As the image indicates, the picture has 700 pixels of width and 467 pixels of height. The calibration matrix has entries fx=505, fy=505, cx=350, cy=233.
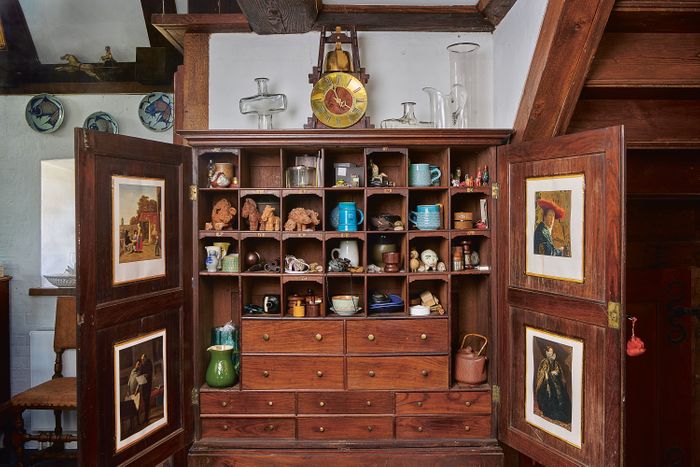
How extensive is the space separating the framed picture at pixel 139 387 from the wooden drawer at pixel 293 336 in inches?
19.1

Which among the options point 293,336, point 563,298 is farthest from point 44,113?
point 563,298

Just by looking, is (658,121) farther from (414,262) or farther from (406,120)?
(414,262)

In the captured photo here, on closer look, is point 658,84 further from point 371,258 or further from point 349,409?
point 349,409

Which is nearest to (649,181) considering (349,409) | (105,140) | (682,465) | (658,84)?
(658,84)

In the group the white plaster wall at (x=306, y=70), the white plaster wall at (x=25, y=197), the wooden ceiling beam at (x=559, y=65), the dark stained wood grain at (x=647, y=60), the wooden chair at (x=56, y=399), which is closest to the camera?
the wooden ceiling beam at (x=559, y=65)

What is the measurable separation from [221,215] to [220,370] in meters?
0.90

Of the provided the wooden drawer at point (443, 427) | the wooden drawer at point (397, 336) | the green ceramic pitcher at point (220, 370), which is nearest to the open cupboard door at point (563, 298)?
the wooden drawer at point (443, 427)

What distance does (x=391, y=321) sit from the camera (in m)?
2.92

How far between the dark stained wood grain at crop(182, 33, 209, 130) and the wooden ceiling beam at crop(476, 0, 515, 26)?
1.73 meters

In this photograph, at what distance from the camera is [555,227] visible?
2377mm

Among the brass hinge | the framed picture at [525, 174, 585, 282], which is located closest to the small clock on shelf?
the framed picture at [525, 174, 585, 282]

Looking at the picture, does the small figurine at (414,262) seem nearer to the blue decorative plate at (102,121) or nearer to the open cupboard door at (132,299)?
the open cupboard door at (132,299)

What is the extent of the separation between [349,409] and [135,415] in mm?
1139

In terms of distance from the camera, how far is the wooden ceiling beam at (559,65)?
2191mm
